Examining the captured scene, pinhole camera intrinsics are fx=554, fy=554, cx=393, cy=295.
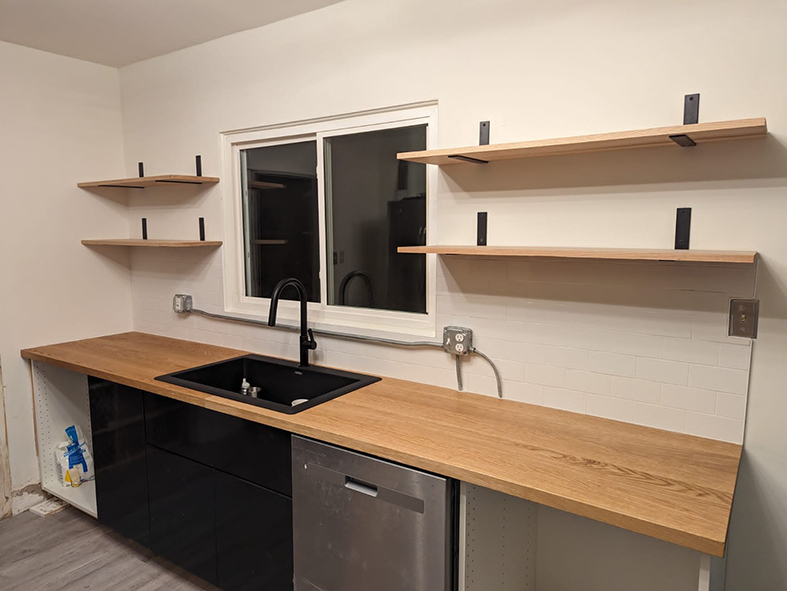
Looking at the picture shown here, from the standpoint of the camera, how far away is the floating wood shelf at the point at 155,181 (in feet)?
9.57

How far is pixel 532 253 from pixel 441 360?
71 centimetres

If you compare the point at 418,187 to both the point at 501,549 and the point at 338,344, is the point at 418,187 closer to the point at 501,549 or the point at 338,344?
the point at 338,344

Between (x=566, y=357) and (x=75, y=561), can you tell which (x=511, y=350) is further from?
(x=75, y=561)

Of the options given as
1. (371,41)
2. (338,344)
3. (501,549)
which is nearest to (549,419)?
(501,549)

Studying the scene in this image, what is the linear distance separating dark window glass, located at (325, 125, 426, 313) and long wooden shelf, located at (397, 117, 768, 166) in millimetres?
319

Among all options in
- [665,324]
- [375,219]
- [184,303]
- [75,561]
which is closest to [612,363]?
[665,324]

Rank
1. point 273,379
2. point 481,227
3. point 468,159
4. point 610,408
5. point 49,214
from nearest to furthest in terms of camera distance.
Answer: point 610,408
point 468,159
point 481,227
point 273,379
point 49,214

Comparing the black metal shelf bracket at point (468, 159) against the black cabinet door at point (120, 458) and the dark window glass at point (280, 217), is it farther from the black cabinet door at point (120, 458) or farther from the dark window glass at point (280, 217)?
the black cabinet door at point (120, 458)

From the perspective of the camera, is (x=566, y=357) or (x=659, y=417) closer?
(x=659, y=417)

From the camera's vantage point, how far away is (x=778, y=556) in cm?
169

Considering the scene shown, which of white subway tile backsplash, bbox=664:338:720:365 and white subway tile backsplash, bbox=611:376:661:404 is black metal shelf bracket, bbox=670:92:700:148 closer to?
white subway tile backsplash, bbox=664:338:720:365

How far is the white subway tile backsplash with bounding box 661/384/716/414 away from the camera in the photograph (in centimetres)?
175

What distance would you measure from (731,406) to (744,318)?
279mm

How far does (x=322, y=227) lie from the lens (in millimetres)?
2725
